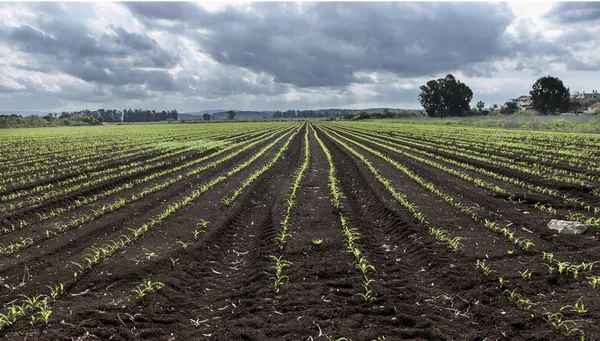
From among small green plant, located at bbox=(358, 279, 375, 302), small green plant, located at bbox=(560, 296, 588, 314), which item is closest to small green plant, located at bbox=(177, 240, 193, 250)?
small green plant, located at bbox=(358, 279, 375, 302)

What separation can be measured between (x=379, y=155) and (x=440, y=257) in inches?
528

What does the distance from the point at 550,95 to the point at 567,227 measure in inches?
3383

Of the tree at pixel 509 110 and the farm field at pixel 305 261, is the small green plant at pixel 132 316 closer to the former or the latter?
the farm field at pixel 305 261

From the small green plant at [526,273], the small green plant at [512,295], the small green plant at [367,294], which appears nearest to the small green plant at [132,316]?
the small green plant at [367,294]

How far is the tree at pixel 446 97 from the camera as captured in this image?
93750mm

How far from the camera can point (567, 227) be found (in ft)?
21.3

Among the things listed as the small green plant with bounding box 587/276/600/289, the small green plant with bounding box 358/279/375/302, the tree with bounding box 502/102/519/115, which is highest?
the tree with bounding box 502/102/519/115

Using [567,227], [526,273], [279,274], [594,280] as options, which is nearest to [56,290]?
[279,274]

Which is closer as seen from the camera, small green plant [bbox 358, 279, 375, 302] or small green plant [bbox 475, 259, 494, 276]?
small green plant [bbox 358, 279, 375, 302]

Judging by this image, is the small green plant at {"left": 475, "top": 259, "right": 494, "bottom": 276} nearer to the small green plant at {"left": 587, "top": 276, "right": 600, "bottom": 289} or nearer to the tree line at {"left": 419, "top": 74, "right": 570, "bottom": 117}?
the small green plant at {"left": 587, "top": 276, "right": 600, "bottom": 289}

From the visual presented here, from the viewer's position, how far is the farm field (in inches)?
157

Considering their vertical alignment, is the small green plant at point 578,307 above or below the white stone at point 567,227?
below

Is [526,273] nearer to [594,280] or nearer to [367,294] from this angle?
[594,280]

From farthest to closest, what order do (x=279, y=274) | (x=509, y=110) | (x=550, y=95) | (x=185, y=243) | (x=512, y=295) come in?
(x=509, y=110)
(x=550, y=95)
(x=185, y=243)
(x=279, y=274)
(x=512, y=295)
